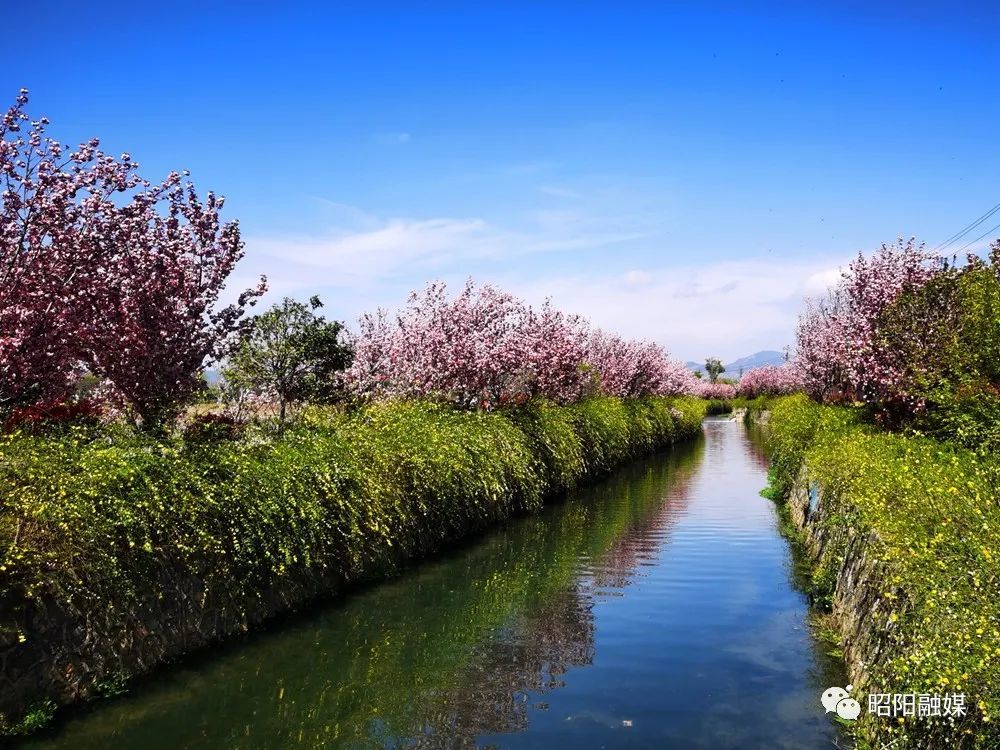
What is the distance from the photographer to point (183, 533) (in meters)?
9.30

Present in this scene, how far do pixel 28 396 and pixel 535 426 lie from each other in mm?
13698

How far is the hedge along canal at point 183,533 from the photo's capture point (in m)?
7.71

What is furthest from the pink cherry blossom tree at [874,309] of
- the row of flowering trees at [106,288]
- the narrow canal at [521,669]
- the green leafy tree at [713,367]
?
the green leafy tree at [713,367]

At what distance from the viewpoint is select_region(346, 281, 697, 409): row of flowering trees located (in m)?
21.8

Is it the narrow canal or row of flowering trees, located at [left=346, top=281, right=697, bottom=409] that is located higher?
row of flowering trees, located at [left=346, top=281, right=697, bottom=409]

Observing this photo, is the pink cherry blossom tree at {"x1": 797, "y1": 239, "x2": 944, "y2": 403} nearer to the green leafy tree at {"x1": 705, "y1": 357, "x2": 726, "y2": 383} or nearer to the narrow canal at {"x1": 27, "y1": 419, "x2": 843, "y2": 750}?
the narrow canal at {"x1": 27, "y1": 419, "x2": 843, "y2": 750}

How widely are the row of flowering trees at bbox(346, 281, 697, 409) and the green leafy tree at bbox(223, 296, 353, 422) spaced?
1.33 meters

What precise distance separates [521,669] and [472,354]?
12889 millimetres

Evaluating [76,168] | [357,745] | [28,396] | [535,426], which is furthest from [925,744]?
[535,426]

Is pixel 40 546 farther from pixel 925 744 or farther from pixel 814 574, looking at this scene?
pixel 814 574

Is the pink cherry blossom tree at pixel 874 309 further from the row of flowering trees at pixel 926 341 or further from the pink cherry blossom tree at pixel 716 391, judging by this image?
the pink cherry blossom tree at pixel 716 391

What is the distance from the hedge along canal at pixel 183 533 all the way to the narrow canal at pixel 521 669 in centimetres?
41

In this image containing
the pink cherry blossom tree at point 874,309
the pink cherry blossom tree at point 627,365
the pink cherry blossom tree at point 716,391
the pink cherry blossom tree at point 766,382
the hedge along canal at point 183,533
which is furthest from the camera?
the pink cherry blossom tree at point 716,391

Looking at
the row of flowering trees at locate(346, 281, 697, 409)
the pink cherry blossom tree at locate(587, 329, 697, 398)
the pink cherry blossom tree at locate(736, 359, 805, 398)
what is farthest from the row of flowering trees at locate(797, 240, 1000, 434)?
the pink cherry blossom tree at locate(736, 359, 805, 398)
